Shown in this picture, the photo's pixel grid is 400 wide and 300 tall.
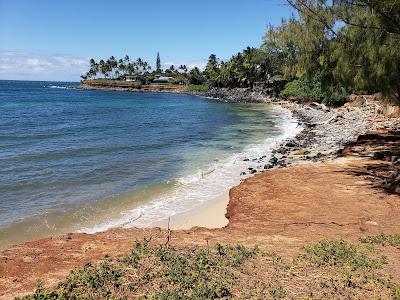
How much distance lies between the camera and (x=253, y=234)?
10.3 m

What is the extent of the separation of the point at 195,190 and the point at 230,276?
31.3 ft

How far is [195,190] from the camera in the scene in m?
16.8

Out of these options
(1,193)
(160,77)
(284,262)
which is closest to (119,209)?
(1,193)

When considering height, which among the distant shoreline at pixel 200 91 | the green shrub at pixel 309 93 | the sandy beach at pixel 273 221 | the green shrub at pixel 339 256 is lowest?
the distant shoreline at pixel 200 91

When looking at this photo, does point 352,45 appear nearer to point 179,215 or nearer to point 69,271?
point 179,215

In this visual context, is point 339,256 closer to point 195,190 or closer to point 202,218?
point 202,218

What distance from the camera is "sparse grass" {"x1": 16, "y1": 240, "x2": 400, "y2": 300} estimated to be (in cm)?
673

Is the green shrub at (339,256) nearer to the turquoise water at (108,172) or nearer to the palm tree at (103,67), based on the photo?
the turquoise water at (108,172)

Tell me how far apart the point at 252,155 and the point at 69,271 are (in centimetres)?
1796

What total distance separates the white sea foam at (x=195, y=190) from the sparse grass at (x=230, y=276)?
4.53 meters

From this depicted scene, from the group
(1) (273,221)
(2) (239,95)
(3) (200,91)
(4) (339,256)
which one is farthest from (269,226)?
(3) (200,91)

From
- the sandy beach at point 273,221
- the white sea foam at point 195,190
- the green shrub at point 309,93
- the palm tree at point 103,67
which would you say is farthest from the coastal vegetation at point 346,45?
the palm tree at point 103,67

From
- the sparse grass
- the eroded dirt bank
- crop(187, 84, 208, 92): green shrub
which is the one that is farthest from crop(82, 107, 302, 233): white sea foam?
crop(187, 84, 208, 92): green shrub

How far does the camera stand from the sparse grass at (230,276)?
6727 millimetres
